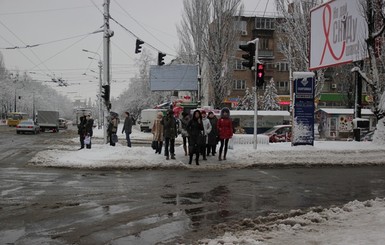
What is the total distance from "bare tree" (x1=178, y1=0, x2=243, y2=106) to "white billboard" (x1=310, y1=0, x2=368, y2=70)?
1592cm

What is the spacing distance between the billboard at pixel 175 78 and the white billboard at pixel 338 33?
24.6 meters

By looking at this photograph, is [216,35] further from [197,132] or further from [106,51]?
[197,132]

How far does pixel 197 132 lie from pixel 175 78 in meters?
34.8

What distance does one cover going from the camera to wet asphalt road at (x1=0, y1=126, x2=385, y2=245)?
240 inches

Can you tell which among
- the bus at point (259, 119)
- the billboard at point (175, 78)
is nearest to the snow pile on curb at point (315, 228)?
the bus at point (259, 119)

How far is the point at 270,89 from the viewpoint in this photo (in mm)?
58469

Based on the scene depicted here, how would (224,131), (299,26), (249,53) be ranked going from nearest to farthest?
(224,131)
(249,53)
(299,26)

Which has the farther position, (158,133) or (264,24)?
(264,24)

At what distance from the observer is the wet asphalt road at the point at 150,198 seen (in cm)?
609

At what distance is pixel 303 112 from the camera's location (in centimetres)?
1775

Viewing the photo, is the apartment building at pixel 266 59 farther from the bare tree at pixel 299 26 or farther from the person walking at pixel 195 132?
the person walking at pixel 195 132

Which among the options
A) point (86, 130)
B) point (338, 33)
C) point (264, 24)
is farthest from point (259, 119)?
point (264, 24)

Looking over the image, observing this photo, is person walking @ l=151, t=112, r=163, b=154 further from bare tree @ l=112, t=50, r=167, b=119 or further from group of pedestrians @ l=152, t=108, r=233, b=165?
bare tree @ l=112, t=50, r=167, b=119

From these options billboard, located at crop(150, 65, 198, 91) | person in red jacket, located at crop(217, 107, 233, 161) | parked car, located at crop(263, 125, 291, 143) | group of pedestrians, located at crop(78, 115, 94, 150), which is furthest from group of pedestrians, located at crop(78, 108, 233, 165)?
billboard, located at crop(150, 65, 198, 91)
